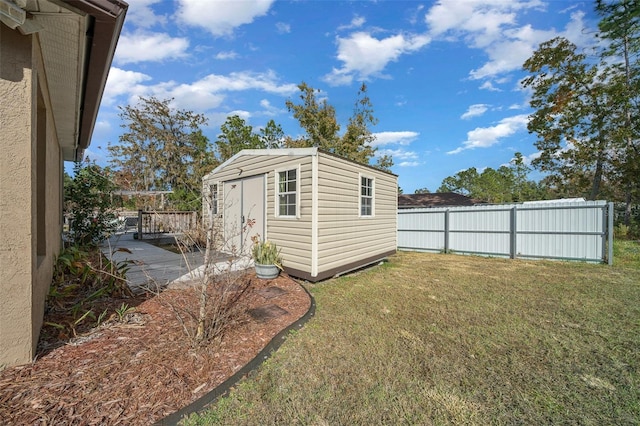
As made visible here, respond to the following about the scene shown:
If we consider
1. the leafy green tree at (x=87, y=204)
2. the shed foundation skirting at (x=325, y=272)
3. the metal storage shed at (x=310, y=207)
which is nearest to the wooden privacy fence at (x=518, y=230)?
the metal storage shed at (x=310, y=207)

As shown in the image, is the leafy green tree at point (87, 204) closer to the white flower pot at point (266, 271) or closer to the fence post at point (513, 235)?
the white flower pot at point (266, 271)

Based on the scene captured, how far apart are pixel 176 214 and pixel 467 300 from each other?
36.8ft

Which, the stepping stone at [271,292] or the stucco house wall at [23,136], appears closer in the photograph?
the stucco house wall at [23,136]

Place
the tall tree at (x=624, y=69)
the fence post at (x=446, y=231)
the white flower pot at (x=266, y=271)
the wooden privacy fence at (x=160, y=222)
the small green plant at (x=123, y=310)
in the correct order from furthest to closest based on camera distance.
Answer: the tall tree at (x=624, y=69) → the wooden privacy fence at (x=160, y=222) → the fence post at (x=446, y=231) → the white flower pot at (x=266, y=271) → the small green plant at (x=123, y=310)

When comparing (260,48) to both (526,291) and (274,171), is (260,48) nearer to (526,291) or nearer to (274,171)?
(274,171)

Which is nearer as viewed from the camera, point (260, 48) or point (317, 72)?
point (260, 48)

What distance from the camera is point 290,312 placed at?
389 cm

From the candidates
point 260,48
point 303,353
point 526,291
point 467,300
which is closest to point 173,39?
point 260,48

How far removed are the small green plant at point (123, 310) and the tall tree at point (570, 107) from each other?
21.1 m

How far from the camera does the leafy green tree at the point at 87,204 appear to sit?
6.86 m

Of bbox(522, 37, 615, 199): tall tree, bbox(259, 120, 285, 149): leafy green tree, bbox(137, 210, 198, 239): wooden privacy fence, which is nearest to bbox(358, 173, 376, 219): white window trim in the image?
bbox(137, 210, 198, 239): wooden privacy fence

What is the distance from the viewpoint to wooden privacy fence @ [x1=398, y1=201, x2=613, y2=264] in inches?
325

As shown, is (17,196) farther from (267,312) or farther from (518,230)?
(518,230)

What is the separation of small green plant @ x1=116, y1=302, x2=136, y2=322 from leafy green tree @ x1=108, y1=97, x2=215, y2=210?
20.5 meters
